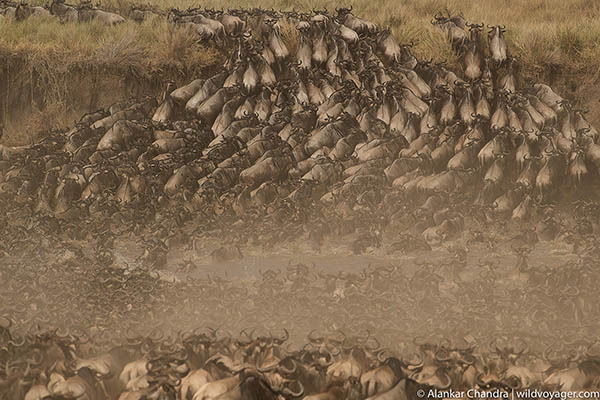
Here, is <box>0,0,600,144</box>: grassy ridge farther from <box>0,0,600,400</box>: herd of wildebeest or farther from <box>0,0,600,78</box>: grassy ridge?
<box>0,0,600,400</box>: herd of wildebeest

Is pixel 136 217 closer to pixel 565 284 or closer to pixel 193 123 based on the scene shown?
pixel 193 123

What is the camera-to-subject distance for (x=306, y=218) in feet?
29.7

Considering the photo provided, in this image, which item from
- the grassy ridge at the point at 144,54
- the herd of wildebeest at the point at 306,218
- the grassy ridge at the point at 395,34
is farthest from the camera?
the grassy ridge at the point at 395,34

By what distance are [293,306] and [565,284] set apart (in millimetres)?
2650

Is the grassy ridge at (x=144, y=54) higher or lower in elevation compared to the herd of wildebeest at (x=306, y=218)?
higher

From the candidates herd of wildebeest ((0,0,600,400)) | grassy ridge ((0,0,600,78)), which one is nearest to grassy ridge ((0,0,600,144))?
grassy ridge ((0,0,600,78))

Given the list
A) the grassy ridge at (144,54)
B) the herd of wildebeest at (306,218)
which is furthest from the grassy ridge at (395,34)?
the herd of wildebeest at (306,218)

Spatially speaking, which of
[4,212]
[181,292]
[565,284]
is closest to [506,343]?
[565,284]

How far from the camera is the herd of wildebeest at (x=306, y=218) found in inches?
236

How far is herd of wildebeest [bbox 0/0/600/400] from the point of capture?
19.7 ft

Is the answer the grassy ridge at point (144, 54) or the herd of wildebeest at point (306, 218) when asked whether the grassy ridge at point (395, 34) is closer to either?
the grassy ridge at point (144, 54)

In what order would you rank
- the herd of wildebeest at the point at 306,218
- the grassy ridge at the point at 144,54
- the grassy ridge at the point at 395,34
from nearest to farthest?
the herd of wildebeest at the point at 306,218 → the grassy ridge at the point at 144,54 → the grassy ridge at the point at 395,34

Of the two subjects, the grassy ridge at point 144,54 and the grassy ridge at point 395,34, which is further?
the grassy ridge at point 395,34

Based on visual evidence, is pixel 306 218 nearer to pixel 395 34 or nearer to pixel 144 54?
pixel 144 54
